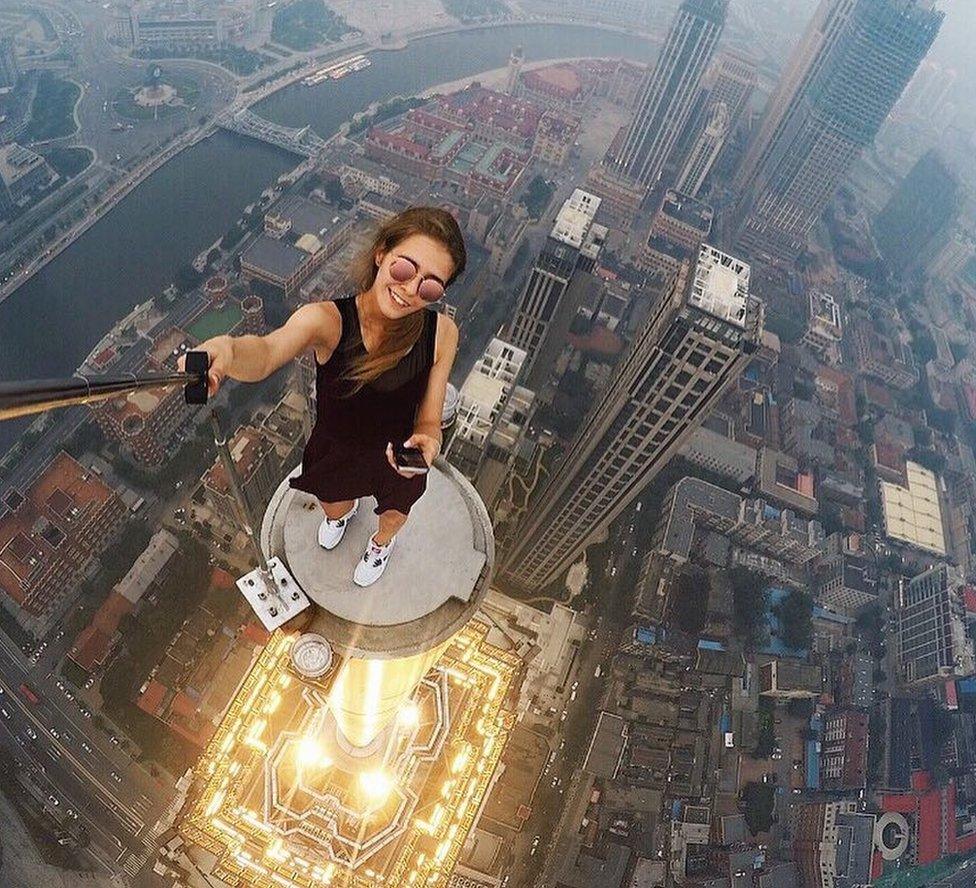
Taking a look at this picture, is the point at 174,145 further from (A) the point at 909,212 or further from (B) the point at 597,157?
(A) the point at 909,212

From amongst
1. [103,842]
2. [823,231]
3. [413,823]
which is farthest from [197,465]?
[823,231]

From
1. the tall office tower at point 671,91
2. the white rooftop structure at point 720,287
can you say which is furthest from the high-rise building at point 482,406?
the tall office tower at point 671,91

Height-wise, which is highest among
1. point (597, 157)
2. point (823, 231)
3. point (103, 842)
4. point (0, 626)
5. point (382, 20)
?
point (382, 20)

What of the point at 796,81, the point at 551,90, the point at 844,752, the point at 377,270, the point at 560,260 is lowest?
the point at 377,270

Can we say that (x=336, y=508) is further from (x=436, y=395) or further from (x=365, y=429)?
(x=436, y=395)

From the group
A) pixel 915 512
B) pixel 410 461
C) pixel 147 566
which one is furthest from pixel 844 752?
pixel 410 461

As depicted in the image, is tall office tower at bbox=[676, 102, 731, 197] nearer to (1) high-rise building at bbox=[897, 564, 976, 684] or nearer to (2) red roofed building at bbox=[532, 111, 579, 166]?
(2) red roofed building at bbox=[532, 111, 579, 166]
